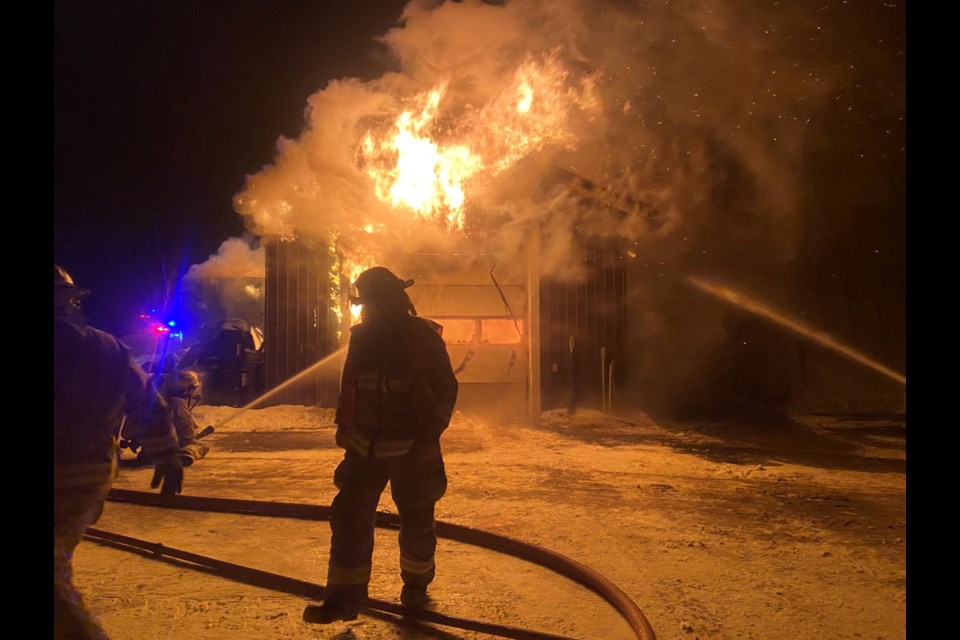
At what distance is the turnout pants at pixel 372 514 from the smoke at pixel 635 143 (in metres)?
7.52

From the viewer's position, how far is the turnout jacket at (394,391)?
325 centimetres

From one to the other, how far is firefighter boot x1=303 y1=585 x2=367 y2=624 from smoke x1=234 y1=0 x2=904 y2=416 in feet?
26.2

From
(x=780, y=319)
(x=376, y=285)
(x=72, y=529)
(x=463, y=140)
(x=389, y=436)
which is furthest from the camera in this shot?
(x=780, y=319)

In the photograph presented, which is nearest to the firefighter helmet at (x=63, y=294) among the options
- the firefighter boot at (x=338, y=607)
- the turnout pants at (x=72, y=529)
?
the turnout pants at (x=72, y=529)

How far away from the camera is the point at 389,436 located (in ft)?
10.6

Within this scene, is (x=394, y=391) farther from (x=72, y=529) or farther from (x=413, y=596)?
(x=72, y=529)

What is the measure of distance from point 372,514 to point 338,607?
494mm

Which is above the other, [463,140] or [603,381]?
[463,140]

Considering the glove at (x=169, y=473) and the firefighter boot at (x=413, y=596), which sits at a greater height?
the glove at (x=169, y=473)

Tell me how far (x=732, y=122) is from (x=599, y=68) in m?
3.85

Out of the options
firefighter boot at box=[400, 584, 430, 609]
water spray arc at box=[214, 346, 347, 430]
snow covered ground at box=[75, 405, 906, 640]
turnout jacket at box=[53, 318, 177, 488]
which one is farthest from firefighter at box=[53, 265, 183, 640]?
water spray arc at box=[214, 346, 347, 430]

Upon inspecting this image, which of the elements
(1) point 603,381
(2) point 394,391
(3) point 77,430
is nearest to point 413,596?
(2) point 394,391

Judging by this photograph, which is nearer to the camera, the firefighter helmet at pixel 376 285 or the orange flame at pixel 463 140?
the firefighter helmet at pixel 376 285

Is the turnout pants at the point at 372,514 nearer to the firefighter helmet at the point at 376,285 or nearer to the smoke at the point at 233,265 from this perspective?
the firefighter helmet at the point at 376,285
